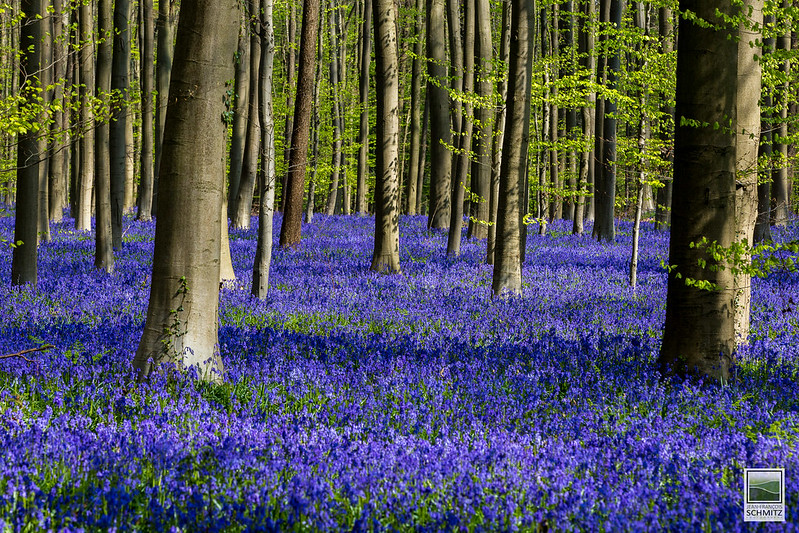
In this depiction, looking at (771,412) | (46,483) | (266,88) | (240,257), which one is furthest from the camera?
(240,257)

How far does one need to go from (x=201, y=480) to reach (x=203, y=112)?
3.05 m

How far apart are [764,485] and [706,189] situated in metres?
2.90

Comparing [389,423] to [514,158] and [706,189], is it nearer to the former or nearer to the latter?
[706,189]

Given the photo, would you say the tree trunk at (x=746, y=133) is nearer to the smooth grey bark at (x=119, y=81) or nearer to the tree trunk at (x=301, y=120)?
the smooth grey bark at (x=119, y=81)

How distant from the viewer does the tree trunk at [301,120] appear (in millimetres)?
15562

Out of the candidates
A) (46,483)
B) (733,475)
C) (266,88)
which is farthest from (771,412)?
(266,88)

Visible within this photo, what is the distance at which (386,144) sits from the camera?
1273 cm

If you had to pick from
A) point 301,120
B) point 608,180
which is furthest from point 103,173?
point 608,180

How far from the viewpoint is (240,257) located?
15.2 m

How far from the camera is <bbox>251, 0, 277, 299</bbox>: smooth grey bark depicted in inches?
364

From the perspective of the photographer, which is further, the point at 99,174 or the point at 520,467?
the point at 99,174

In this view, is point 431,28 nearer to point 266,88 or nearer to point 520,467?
point 266,88

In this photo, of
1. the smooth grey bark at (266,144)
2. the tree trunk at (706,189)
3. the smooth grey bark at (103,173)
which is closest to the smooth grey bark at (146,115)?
the smooth grey bark at (103,173)

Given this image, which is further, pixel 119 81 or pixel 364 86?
pixel 364 86
